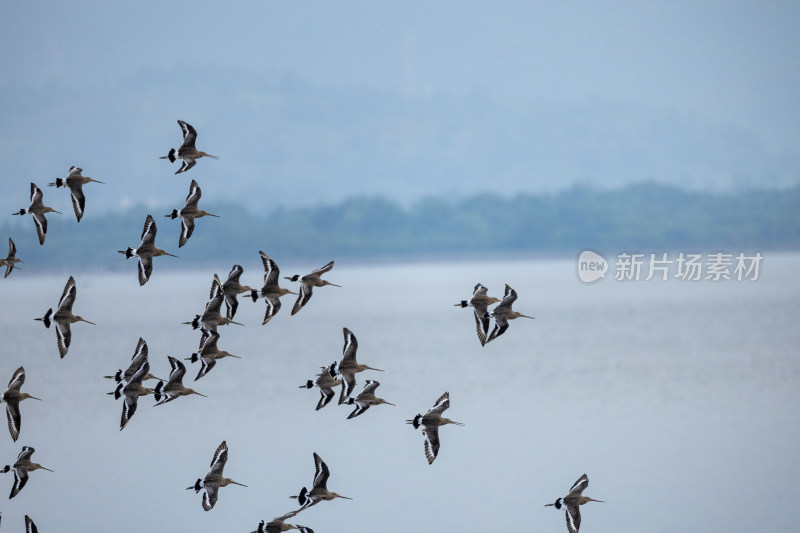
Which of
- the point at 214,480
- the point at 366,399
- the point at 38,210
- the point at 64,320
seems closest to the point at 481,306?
the point at 366,399

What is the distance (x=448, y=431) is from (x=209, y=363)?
3621mm

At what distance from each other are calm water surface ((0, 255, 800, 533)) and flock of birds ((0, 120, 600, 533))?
2.38ft

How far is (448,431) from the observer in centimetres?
1363

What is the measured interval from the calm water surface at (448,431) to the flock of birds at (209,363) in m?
0.72

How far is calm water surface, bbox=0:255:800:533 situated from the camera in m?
10.6

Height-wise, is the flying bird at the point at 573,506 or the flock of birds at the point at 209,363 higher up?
the flock of birds at the point at 209,363

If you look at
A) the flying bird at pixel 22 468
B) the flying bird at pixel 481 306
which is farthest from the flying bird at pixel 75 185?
the flying bird at pixel 481 306

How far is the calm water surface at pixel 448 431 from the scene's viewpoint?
10648mm

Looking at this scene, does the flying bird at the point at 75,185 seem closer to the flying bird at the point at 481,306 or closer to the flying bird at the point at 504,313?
the flying bird at the point at 481,306

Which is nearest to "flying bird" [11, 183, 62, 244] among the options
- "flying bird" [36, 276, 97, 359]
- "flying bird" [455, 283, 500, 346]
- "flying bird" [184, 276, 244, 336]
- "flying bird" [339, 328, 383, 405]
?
"flying bird" [36, 276, 97, 359]

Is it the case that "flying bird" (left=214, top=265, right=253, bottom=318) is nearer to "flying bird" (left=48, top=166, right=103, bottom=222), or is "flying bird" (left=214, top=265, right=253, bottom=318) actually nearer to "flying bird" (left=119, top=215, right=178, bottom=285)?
"flying bird" (left=119, top=215, right=178, bottom=285)

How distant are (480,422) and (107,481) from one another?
458cm

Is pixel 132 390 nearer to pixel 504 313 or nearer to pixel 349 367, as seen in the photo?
pixel 349 367

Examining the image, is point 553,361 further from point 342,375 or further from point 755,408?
point 342,375
